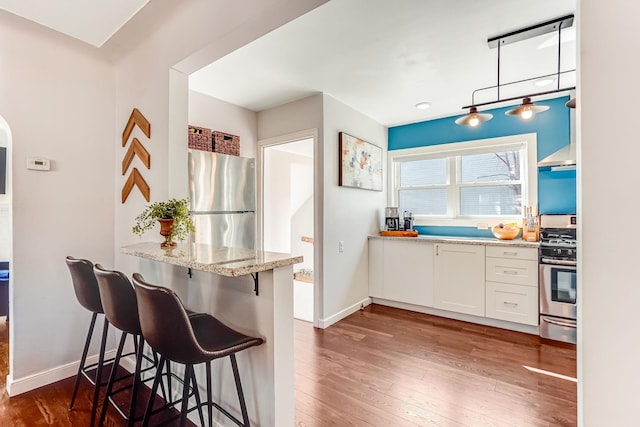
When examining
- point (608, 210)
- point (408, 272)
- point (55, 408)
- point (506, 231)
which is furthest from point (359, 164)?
point (55, 408)

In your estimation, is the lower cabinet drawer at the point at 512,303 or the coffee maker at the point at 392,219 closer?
the lower cabinet drawer at the point at 512,303

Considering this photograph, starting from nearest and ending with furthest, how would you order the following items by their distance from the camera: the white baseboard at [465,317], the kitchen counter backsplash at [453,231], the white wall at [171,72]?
1. the white wall at [171,72]
2. the white baseboard at [465,317]
3. the kitchen counter backsplash at [453,231]

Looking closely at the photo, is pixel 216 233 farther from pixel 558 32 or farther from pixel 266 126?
pixel 558 32

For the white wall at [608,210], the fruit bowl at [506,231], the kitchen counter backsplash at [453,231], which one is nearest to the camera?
the white wall at [608,210]

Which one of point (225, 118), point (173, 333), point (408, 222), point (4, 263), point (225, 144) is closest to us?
point (173, 333)

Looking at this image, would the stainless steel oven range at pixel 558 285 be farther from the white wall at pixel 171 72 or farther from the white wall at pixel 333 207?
the white wall at pixel 171 72

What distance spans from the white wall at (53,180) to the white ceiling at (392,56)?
94 cm

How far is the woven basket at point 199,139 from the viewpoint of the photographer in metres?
2.83

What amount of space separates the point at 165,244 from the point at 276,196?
270cm

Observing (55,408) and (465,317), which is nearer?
(55,408)

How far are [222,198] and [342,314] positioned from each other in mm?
1912

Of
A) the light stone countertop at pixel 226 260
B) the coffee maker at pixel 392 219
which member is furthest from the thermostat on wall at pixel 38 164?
the coffee maker at pixel 392 219

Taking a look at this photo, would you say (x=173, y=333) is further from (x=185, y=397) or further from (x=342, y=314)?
(x=342, y=314)

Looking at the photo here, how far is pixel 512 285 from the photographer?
125 inches
